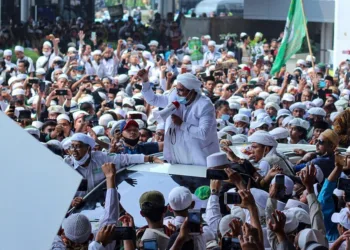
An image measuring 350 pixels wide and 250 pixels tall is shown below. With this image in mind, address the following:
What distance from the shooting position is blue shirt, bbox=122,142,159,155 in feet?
31.9

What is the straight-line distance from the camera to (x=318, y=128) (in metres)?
11.7

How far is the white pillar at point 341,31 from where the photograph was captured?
28.0m

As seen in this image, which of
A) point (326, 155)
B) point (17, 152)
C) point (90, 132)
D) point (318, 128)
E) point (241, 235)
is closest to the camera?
point (17, 152)

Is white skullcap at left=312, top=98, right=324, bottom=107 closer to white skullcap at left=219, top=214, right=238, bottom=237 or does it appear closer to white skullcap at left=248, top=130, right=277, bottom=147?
white skullcap at left=248, top=130, right=277, bottom=147

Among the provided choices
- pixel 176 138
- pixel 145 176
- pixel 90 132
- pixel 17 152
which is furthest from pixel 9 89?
pixel 17 152

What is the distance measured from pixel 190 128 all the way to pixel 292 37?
39.6 ft

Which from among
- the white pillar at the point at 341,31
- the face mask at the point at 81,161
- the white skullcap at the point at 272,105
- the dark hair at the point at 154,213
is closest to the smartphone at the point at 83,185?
the face mask at the point at 81,161

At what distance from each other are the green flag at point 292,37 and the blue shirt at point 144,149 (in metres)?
10.4

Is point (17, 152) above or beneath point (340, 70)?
above

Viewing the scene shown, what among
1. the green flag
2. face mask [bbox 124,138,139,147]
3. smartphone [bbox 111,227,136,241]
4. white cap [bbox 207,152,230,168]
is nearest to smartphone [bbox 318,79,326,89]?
the green flag

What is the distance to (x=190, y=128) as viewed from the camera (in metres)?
8.96

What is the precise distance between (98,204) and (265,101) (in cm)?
871

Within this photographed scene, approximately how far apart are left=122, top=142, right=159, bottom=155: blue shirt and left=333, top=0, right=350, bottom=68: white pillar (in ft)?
60.2

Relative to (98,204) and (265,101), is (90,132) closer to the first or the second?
(98,204)
